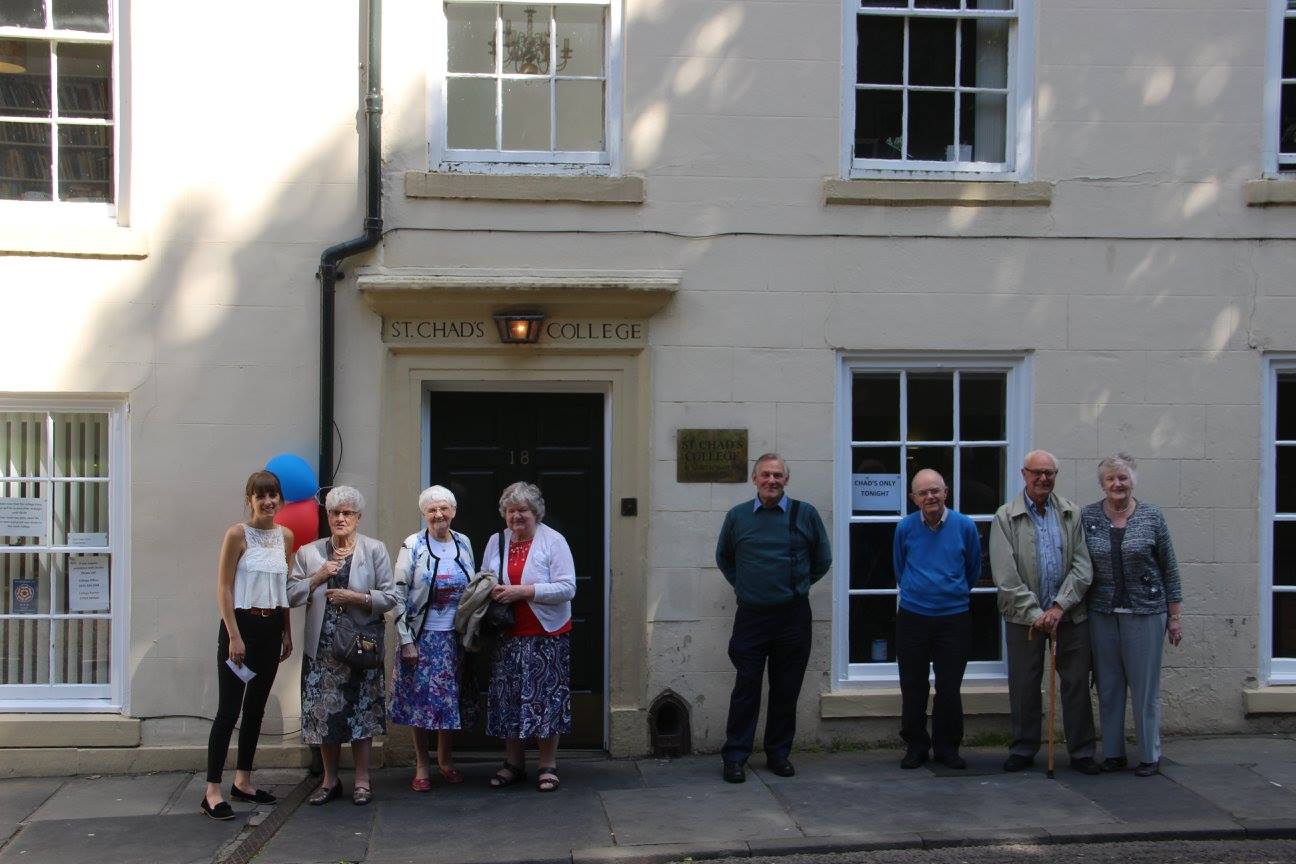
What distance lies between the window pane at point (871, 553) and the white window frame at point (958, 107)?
2.14 m

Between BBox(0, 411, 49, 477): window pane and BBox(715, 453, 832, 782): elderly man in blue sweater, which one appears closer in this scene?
BBox(715, 453, 832, 782): elderly man in blue sweater

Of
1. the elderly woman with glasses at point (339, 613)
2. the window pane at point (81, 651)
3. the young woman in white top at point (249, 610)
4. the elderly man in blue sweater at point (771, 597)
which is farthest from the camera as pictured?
the window pane at point (81, 651)

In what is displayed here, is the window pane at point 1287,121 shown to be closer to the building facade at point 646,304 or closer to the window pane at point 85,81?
the building facade at point 646,304

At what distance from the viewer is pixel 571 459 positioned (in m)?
8.00

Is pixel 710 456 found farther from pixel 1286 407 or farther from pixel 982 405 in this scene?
pixel 1286 407

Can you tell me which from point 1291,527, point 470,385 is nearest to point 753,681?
point 470,385

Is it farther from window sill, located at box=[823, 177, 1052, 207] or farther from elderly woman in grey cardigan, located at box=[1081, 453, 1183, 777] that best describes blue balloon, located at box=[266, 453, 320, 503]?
elderly woman in grey cardigan, located at box=[1081, 453, 1183, 777]

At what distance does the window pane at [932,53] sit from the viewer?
8.12m

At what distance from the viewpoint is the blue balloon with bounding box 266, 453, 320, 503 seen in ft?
23.5

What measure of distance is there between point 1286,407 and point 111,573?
7208 millimetres

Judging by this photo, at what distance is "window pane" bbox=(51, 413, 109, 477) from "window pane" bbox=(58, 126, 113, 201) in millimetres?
1309

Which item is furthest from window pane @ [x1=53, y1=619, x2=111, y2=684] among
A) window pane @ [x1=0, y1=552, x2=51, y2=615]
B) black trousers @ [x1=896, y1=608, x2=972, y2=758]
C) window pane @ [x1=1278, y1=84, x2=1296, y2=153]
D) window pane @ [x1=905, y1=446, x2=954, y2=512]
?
window pane @ [x1=1278, y1=84, x2=1296, y2=153]

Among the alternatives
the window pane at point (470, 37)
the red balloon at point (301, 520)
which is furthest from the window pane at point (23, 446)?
the window pane at point (470, 37)

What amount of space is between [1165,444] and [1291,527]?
1018 mm
